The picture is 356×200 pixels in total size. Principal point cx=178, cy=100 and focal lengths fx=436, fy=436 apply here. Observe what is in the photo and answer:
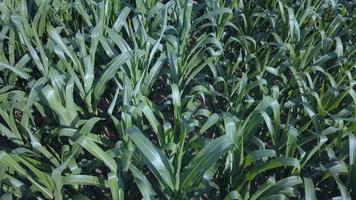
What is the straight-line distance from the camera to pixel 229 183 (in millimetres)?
1516

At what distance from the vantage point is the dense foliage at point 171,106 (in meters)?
1.38

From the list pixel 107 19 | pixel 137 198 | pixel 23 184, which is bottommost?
pixel 137 198

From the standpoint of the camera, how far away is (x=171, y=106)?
1.83m

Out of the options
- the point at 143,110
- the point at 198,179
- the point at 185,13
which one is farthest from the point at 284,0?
the point at 198,179

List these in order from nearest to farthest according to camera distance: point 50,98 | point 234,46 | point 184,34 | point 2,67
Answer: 1. point 50,98
2. point 2,67
3. point 184,34
4. point 234,46

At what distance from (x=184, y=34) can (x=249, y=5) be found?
22.2 inches

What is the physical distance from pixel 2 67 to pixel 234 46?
1.15 meters

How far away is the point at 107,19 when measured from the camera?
196 centimetres

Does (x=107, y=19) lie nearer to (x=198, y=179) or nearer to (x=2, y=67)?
(x=2, y=67)

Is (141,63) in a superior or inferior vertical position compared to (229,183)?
superior

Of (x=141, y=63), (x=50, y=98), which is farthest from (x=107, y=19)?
(x=50, y=98)

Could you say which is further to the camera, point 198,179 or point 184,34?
point 184,34

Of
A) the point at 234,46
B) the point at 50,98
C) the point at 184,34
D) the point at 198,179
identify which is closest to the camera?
the point at 198,179

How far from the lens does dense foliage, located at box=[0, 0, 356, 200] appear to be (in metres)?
1.38
